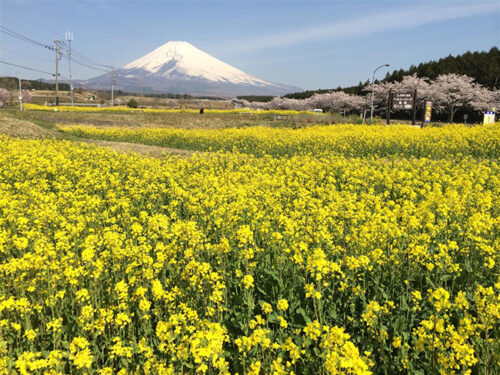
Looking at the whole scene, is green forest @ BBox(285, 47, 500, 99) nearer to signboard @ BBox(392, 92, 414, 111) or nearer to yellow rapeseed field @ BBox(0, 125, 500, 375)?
signboard @ BBox(392, 92, 414, 111)

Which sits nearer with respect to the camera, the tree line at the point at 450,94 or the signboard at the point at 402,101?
the signboard at the point at 402,101

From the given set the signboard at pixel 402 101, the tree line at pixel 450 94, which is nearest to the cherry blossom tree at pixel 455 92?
the tree line at pixel 450 94

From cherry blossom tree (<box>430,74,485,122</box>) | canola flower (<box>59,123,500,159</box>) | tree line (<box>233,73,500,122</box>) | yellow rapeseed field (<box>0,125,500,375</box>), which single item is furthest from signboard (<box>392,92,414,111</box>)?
cherry blossom tree (<box>430,74,485,122</box>)

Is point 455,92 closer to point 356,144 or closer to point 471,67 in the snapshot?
point 471,67

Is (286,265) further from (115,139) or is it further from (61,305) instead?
(115,139)

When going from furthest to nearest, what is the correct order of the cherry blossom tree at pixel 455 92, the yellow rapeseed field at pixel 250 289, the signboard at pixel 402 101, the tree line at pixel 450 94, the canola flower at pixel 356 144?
the cherry blossom tree at pixel 455 92 < the tree line at pixel 450 94 < the signboard at pixel 402 101 < the canola flower at pixel 356 144 < the yellow rapeseed field at pixel 250 289

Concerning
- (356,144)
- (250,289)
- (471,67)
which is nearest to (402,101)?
(356,144)

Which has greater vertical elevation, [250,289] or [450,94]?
[450,94]

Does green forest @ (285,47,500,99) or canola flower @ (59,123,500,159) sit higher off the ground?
green forest @ (285,47,500,99)

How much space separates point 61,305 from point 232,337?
7.04ft

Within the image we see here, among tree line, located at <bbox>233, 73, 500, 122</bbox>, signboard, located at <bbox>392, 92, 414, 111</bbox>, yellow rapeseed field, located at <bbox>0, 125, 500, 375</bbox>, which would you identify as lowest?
yellow rapeseed field, located at <bbox>0, 125, 500, 375</bbox>

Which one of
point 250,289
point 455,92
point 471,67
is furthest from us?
point 471,67

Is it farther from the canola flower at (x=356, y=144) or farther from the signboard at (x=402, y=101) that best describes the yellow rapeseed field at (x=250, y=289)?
the signboard at (x=402, y=101)

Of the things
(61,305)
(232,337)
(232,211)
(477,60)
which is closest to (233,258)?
(232,211)
